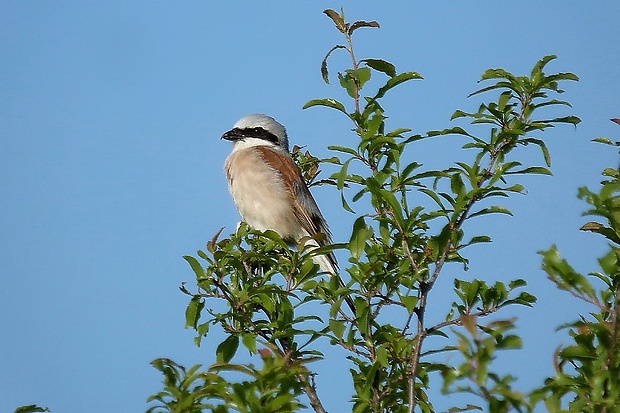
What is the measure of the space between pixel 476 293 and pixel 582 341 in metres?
0.90

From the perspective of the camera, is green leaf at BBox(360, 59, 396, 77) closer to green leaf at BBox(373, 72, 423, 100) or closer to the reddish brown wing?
green leaf at BBox(373, 72, 423, 100)

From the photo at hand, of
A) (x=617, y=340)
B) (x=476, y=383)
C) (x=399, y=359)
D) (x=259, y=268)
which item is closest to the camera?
(x=476, y=383)

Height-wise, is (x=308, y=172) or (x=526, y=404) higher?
(x=308, y=172)

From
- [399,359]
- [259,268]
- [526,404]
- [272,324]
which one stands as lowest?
[526,404]

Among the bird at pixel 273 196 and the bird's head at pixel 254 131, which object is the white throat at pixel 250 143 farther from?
the bird at pixel 273 196

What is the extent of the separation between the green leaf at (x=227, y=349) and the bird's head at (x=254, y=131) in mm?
3988

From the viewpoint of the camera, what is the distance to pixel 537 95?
380cm

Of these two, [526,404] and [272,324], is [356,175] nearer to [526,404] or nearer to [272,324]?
[272,324]

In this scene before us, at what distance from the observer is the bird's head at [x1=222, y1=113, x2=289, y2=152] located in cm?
774

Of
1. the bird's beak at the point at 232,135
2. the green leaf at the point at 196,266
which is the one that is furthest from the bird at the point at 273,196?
the green leaf at the point at 196,266

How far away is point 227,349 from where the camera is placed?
386 centimetres

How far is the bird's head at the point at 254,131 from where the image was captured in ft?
25.4

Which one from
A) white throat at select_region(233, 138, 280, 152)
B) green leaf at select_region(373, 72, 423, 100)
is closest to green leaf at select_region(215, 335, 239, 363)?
green leaf at select_region(373, 72, 423, 100)

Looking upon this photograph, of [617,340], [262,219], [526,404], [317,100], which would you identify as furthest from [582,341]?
[262,219]
